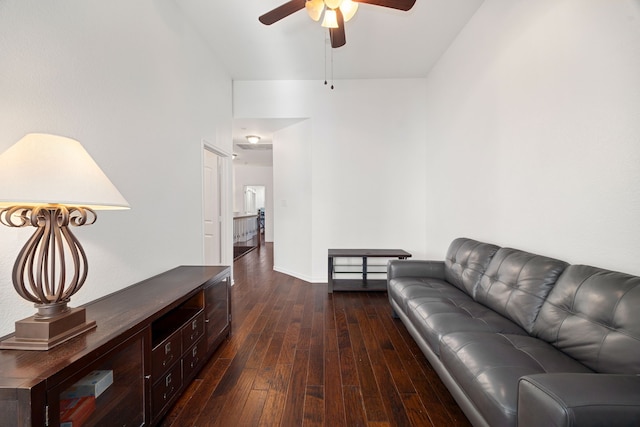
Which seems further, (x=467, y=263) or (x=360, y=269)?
(x=360, y=269)

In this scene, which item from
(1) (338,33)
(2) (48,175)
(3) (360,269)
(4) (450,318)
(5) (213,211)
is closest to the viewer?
(2) (48,175)

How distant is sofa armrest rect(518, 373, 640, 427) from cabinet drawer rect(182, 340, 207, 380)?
1850mm

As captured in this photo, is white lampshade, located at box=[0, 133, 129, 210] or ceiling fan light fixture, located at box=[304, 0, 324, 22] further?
ceiling fan light fixture, located at box=[304, 0, 324, 22]

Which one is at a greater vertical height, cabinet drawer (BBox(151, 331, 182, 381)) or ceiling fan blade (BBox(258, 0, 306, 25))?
ceiling fan blade (BBox(258, 0, 306, 25))

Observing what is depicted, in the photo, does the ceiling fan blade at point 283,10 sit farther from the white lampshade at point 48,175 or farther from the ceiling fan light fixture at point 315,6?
the white lampshade at point 48,175

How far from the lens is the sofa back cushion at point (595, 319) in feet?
3.69

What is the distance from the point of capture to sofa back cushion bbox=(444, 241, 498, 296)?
228 cm

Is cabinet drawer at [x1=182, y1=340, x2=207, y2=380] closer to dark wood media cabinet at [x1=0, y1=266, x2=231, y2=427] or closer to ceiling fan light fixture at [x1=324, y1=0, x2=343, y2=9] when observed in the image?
dark wood media cabinet at [x1=0, y1=266, x2=231, y2=427]

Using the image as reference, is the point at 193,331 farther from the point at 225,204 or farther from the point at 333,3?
the point at 333,3

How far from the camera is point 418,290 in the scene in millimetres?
2373

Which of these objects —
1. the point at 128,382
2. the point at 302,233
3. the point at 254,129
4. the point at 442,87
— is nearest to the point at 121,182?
the point at 128,382

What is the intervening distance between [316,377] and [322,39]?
3.58 m

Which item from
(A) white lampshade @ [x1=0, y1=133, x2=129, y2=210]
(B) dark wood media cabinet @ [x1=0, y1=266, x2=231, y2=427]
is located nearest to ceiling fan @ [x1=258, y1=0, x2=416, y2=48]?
(A) white lampshade @ [x1=0, y1=133, x2=129, y2=210]

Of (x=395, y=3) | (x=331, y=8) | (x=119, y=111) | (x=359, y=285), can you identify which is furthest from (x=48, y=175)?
(x=359, y=285)
